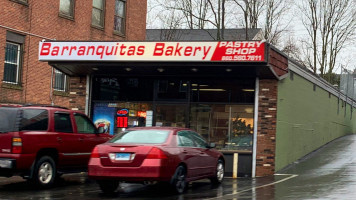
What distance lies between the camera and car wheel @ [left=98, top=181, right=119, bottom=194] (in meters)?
11.0

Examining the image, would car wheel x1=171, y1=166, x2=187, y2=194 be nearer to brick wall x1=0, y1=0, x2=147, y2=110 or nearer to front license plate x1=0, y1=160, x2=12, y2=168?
front license plate x1=0, y1=160, x2=12, y2=168

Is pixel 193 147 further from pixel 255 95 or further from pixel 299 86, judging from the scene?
pixel 299 86

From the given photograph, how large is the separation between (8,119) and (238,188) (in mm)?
5581

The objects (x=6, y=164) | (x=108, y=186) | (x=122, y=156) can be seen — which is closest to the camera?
(x=122, y=156)

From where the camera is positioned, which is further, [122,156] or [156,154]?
[122,156]

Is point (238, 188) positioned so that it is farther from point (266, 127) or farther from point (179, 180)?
point (266, 127)

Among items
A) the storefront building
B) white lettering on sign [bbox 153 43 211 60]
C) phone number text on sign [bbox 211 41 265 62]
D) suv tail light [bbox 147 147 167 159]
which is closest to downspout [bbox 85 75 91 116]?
the storefront building

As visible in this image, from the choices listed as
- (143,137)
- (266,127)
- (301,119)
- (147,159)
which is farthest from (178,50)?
(301,119)

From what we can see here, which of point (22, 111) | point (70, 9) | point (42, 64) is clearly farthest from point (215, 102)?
point (70, 9)

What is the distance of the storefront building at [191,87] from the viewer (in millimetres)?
14250

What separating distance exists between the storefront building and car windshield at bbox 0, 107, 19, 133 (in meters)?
4.39

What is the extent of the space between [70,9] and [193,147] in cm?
1553

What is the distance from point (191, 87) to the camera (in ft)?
53.1

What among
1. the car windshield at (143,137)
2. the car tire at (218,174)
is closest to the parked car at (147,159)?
the car windshield at (143,137)
